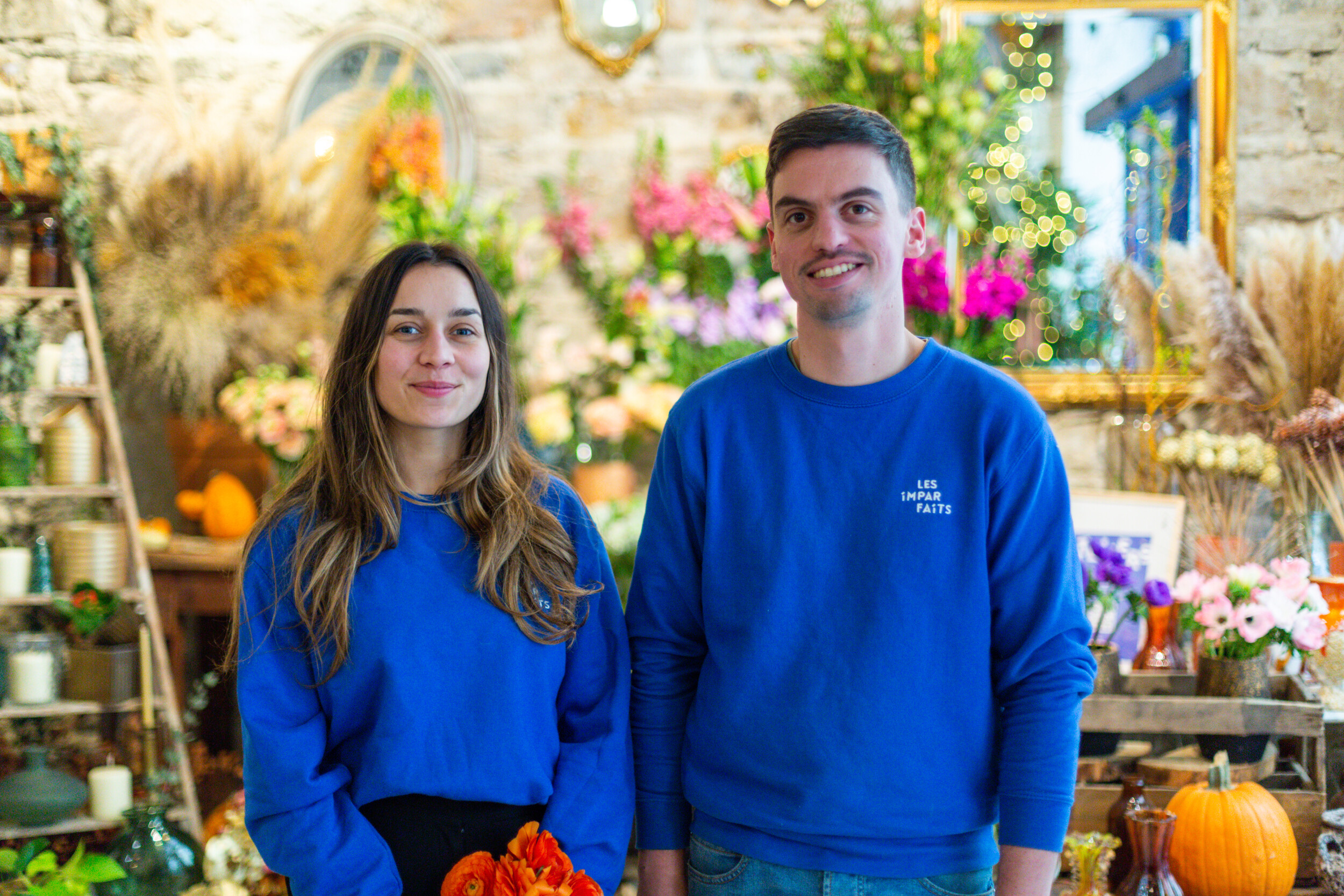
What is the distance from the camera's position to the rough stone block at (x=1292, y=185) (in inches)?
103

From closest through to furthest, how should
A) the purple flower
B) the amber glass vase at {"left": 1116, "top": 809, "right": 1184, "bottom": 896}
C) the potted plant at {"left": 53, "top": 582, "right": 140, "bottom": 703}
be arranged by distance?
1. the amber glass vase at {"left": 1116, "top": 809, "right": 1184, "bottom": 896}
2. the purple flower
3. the potted plant at {"left": 53, "top": 582, "right": 140, "bottom": 703}

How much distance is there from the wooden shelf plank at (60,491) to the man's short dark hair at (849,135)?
7.45ft

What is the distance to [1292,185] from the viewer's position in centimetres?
262

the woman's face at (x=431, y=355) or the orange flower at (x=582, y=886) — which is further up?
the woman's face at (x=431, y=355)

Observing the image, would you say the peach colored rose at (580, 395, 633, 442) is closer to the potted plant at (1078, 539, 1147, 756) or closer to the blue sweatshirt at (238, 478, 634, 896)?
the potted plant at (1078, 539, 1147, 756)

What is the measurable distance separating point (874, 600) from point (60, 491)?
2.41 metres

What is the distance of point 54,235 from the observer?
9.57 feet

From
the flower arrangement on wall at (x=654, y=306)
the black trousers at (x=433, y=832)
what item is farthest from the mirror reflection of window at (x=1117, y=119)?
the black trousers at (x=433, y=832)

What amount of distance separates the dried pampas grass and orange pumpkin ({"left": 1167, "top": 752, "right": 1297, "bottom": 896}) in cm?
251

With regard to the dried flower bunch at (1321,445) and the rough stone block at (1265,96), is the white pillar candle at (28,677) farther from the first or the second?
the rough stone block at (1265,96)

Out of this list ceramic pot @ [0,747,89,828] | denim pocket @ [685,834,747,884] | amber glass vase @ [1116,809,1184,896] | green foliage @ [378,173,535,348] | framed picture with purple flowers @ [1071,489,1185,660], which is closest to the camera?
denim pocket @ [685,834,747,884]

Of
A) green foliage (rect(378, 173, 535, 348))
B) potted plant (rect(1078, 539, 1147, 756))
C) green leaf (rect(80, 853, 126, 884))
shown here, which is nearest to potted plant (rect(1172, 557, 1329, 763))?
potted plant (rect(1078, 539, 1147, 756))

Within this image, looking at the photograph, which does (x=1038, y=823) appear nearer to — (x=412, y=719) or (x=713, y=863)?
(x=713, y=863)

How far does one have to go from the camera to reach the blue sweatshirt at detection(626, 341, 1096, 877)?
1163 mm
